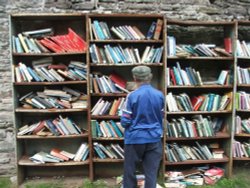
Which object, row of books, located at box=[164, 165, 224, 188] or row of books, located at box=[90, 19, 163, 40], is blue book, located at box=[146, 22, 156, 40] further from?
row of books, located at box=[164, 165, 224, 188]

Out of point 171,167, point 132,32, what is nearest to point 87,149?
point 171,167

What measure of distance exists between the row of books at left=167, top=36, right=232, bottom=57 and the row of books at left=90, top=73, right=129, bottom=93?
0.78 meters

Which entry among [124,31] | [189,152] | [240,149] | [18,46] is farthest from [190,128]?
[18,46]

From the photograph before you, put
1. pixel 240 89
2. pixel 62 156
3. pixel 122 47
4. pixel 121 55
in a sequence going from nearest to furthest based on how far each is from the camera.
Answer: pixel 121 55 → pixel 62 156 → pixel 122 47 → pixel 240 89

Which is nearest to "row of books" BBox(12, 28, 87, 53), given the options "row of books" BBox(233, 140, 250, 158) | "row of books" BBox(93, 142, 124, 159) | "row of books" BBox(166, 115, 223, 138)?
"row of books" BBox(93, 142, 124, 159)

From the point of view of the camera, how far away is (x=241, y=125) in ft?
12.2

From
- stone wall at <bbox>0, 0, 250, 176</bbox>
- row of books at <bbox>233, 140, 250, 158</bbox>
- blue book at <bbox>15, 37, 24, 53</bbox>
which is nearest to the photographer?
blue book at <bbox>15, 37, 24, 53</bbox>

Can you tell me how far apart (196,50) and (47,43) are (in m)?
1.94

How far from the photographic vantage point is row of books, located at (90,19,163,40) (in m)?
3.41

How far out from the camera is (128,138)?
112 inches

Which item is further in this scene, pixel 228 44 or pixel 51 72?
pixel 228 44

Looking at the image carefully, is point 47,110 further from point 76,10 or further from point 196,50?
point 196,50

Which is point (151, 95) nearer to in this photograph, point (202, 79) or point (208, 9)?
point (202, 79)

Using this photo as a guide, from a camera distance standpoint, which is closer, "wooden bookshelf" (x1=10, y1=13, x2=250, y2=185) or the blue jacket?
the blue jacket
